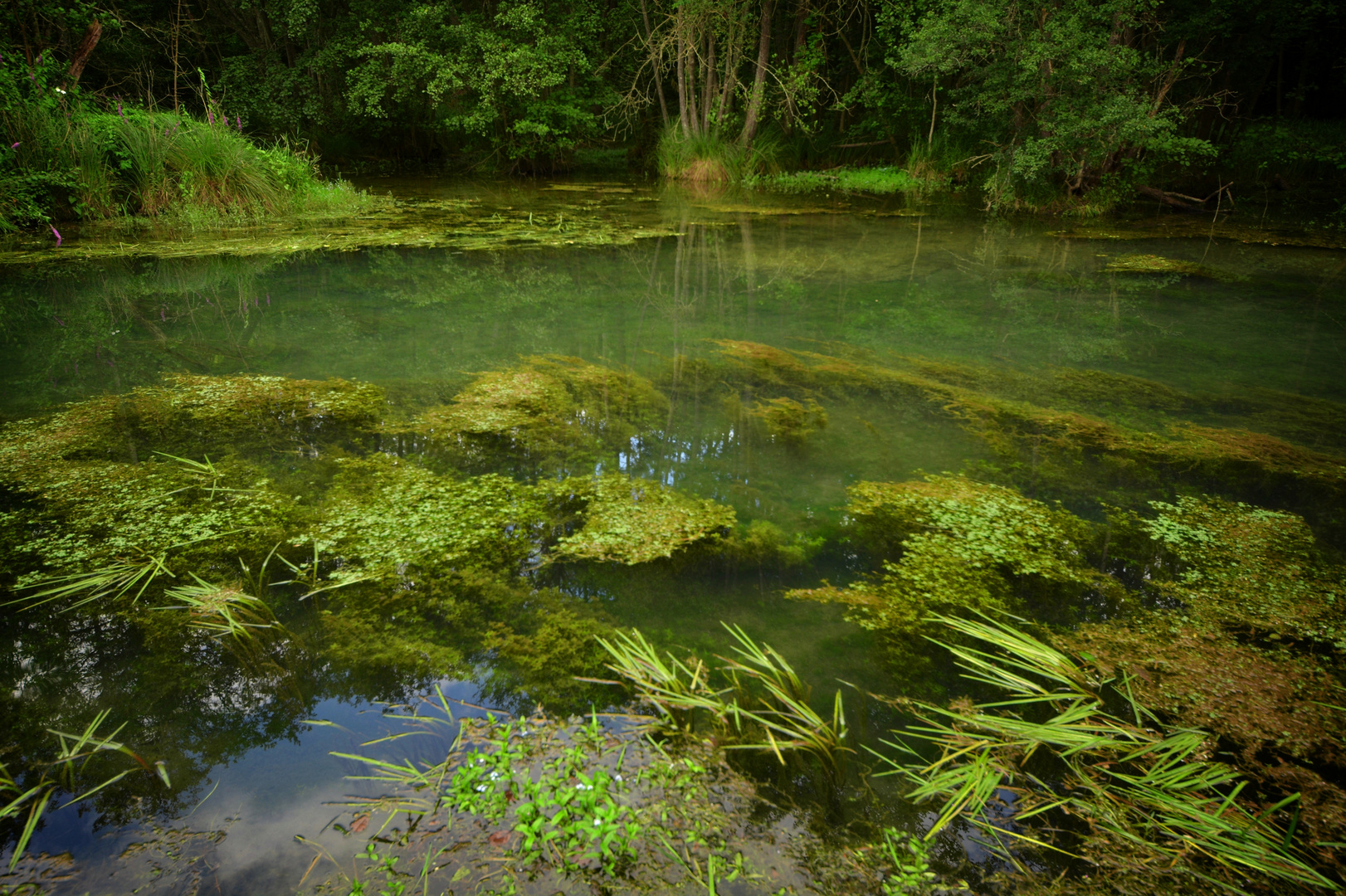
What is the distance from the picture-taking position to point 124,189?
665 cm

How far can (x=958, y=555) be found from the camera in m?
2.29

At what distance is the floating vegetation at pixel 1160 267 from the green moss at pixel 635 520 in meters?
5.26

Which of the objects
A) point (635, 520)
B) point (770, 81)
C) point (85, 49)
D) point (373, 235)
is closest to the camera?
point (635, 520)

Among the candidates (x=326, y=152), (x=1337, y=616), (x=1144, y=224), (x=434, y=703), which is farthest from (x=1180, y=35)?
(x=326, y=152)

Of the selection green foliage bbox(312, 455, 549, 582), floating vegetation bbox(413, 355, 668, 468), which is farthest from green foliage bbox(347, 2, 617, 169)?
green foliage bbox(312, 455, 549, 582)

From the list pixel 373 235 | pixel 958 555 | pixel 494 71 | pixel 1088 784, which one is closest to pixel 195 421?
pixel 958 555

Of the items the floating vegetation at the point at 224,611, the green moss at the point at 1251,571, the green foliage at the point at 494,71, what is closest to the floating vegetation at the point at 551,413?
the floating vegetation at the point at 224,611

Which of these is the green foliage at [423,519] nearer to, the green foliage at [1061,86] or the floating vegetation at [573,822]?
the floating vegetation at [573,822]

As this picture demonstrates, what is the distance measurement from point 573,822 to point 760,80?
11728mm

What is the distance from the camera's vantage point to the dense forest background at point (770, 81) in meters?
7.90

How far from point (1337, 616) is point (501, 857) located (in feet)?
7.79

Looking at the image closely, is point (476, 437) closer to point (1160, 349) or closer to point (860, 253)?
point (1160, 349)

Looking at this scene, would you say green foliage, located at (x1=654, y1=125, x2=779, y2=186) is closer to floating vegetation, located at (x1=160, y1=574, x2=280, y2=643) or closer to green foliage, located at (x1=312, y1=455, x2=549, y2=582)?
green foliage, located at (x1=312, y1=455, x2=549, y2=582)

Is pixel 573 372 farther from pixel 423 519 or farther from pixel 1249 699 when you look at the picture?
pixel 1249 699
